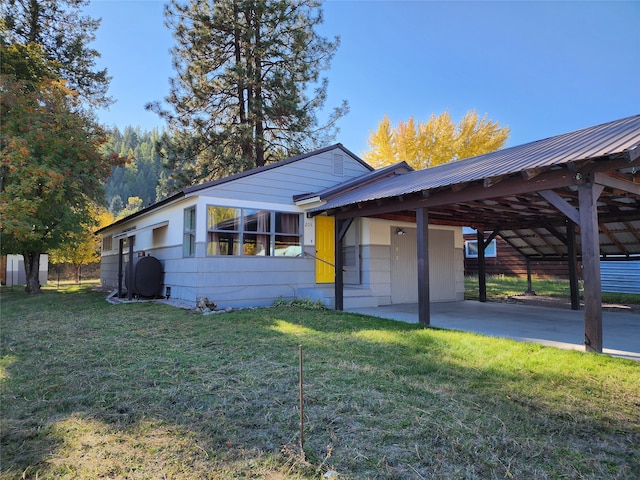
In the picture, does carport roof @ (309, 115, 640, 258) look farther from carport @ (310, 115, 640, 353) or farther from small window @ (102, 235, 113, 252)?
small window @ (102, 235, 113, 252)

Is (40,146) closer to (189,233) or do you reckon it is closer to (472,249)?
(189,233)

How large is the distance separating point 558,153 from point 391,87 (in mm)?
14249

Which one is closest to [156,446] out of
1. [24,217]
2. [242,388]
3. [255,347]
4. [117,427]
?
A: [117,427]

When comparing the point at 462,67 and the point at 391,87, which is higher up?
the point at 462,67

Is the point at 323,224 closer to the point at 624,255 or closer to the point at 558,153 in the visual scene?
the point at 558,153

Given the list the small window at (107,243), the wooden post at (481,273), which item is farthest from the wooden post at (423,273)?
the small window at (107,243)

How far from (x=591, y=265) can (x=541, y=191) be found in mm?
1128

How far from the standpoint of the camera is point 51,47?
50.4 feet

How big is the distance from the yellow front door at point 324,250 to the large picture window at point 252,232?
60 cm

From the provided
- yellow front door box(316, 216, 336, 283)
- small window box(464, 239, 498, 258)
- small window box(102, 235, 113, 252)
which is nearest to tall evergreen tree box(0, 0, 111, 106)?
small window box(102, 235, 113, 252)

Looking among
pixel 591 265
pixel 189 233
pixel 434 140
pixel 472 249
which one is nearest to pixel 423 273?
pixel 591 265

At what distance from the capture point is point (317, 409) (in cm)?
294

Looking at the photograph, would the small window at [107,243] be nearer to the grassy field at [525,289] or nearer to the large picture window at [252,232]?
the large picture window at [252,232]

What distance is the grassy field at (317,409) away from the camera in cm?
218
